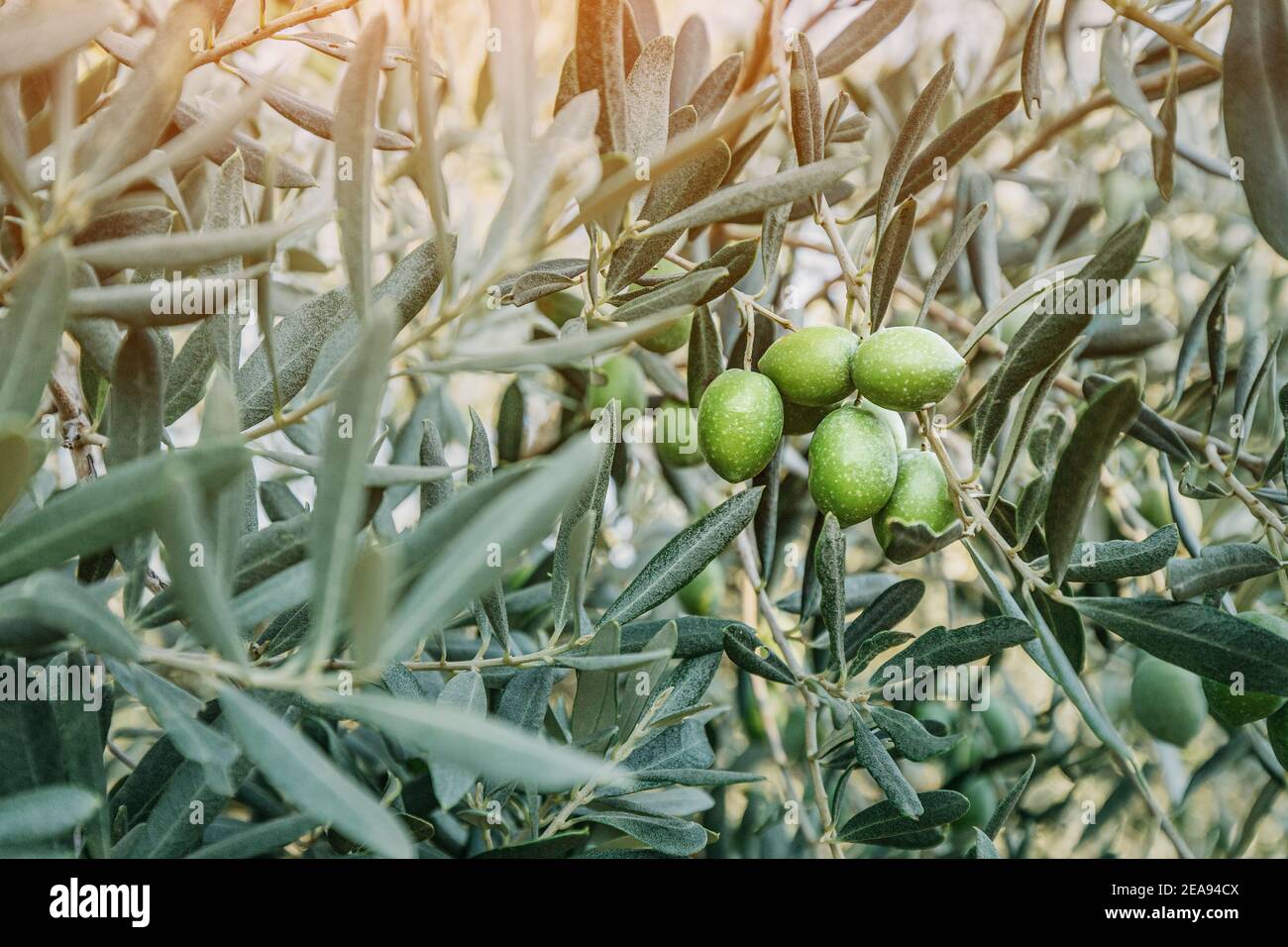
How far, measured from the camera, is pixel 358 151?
0.57 metres

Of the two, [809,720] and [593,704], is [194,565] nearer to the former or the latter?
[593,704]

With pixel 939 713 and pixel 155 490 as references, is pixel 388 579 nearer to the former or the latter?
pixel 155 490

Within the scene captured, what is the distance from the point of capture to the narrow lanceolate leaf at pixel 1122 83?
905 mm

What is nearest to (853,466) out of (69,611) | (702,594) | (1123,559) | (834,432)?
(834,432)

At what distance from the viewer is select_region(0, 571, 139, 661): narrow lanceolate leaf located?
0.46 meters

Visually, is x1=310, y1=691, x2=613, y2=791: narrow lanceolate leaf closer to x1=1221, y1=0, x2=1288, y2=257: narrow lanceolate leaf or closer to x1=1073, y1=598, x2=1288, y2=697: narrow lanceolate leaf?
x1=1073, y1=598, x2=1288, y2=697: narrow lanceolate leaf

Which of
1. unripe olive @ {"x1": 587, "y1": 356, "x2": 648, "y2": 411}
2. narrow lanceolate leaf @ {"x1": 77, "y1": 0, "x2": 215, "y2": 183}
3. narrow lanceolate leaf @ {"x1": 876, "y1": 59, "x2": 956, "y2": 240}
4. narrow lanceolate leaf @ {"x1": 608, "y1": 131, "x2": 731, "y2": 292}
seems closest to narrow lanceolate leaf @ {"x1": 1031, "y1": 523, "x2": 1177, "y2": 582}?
narrow lanceolate leaf @ {"x1": 876, "y1": 59, "x2": 956, "y2": 240}

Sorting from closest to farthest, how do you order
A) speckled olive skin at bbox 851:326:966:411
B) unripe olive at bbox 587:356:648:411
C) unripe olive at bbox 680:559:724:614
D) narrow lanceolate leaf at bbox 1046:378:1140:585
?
narrow lanceolate leaf at bbox 1046:378:1140:585
speckled olive skin at bbox 851:326:966:411
unripe olive at bbox 587:356:648:411
unripe olive at bbox 680:559:724:614

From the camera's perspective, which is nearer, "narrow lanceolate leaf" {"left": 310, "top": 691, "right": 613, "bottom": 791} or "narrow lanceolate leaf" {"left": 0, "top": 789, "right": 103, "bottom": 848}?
"narrow lanceolate leaf" {"left": 310, "top": 691, "right": 613, "bottom": 791}

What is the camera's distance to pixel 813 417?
968 millimetres

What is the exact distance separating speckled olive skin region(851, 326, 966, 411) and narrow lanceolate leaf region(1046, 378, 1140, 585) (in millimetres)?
114

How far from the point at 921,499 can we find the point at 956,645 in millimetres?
135
